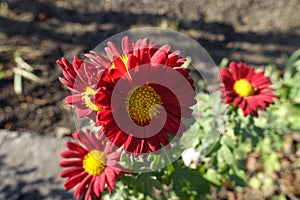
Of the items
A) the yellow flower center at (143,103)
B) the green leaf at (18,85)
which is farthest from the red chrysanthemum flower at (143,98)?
the green leaf at (18,85)

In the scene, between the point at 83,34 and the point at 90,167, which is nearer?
the point at 90,167

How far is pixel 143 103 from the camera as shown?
1070mm

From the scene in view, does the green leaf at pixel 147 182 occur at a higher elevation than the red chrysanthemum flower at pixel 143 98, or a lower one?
lower

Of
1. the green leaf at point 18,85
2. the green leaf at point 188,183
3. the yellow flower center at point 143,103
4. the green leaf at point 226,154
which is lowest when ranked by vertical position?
the green leaf at point 188,183

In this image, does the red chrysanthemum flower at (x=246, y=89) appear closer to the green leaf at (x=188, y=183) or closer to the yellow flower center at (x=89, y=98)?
the green leaf at (x=188, y=183)

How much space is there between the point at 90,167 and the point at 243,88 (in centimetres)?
68

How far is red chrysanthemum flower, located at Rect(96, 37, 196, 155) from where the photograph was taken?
1.00 m

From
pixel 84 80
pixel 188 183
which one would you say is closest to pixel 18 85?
pixel 188 183

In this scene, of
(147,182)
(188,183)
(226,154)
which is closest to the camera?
(147,182)

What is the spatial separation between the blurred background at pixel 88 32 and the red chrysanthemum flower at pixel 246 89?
1083 millimetres

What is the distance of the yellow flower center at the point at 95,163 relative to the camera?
1.45m

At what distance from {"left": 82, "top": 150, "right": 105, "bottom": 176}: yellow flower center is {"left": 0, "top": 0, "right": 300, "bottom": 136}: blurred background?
1.11 m

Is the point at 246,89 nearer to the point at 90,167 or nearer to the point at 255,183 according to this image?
the point at 90,167

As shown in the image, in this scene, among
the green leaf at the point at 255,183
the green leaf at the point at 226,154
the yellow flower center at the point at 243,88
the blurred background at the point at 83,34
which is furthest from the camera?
the blurred background at the point at 83,34
